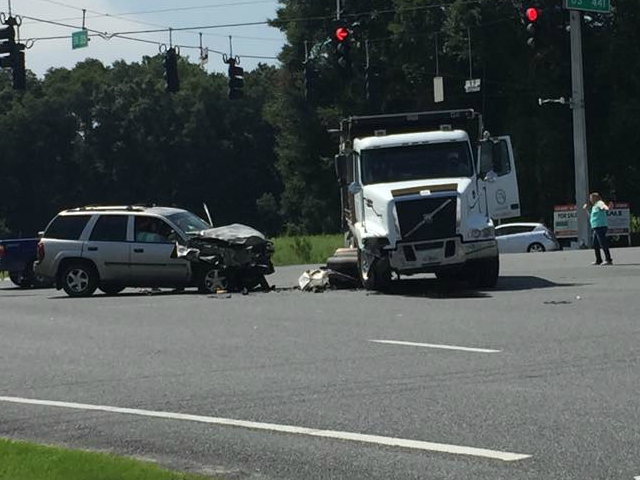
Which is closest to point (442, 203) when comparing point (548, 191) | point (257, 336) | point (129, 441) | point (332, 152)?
point (257, 336)

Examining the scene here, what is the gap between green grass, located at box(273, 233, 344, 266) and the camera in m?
42.5

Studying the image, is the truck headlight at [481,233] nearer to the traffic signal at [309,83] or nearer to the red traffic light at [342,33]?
the red traffic light at [342,33]

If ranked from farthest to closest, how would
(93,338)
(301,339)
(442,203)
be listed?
(442,203) < (93,338) < (301,339)

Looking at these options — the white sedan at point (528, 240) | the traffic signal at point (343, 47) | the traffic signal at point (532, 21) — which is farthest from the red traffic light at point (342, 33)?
the white sedan at point (528, 240)

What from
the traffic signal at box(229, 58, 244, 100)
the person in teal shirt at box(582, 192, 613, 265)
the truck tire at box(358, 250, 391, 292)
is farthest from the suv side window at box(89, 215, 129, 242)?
the traffic signal at box(229, 58, 244, 100)

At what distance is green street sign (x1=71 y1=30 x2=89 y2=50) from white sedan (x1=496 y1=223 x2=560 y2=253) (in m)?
15.1

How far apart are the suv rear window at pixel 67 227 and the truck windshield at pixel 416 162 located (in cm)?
639

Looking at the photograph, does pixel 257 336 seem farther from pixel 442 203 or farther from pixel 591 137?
pixel 591 137

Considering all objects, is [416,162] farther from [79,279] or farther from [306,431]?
[306,431]

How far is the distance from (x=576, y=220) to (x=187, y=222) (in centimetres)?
2388

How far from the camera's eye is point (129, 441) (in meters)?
9.64

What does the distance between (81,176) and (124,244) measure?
7343 centimetres

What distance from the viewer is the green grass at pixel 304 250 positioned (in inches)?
1674

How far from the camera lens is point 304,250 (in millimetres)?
43344
